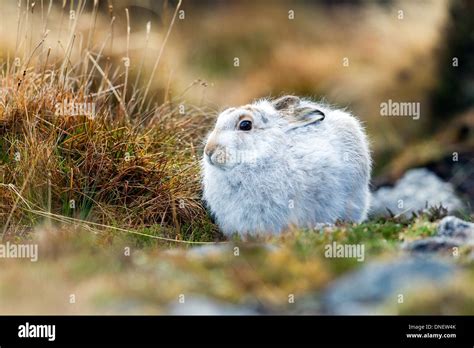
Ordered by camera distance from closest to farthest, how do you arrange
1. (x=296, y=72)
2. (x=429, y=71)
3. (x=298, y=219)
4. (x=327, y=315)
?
(x=327, y=315) → (x=298, y=219) → (x=429, y=71) → (x=296, y=72)

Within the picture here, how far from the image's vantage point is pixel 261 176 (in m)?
9.94

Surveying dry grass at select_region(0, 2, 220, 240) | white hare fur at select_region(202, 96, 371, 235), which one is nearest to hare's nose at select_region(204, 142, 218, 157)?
white hare fur at select_region(202, 96, 371, 235)

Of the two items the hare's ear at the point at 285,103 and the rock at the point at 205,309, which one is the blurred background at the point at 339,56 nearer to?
the hare's ear at the point at 285,103

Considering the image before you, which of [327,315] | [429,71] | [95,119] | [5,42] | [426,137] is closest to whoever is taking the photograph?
[327,315]

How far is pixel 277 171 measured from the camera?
32.7ft

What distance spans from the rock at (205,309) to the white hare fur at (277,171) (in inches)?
103

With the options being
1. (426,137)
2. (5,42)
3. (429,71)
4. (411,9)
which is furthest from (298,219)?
(411,9)

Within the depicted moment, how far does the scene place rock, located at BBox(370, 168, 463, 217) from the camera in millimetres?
13641

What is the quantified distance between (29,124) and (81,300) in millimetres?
3496

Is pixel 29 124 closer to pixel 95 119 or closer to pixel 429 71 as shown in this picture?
pixel 95 119
